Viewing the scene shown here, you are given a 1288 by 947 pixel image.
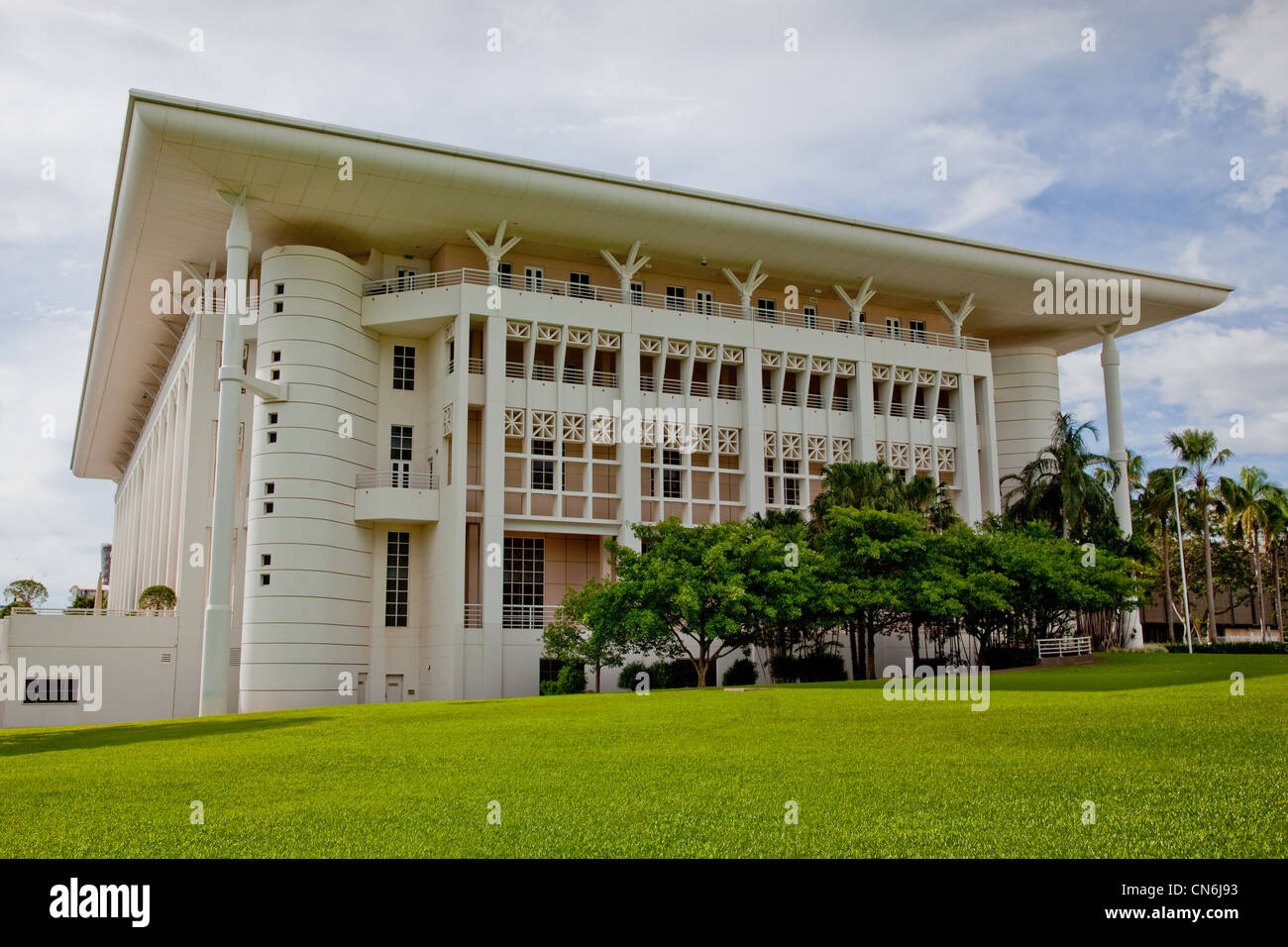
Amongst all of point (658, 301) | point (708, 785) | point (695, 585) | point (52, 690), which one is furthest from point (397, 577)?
point (708, 785)

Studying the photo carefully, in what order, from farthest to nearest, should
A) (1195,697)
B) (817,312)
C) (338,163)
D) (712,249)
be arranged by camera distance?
1. (817,312)
2. (712,249)
3. (338,163)
4. (1195,697)

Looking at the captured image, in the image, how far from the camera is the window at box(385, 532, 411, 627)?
140 ft

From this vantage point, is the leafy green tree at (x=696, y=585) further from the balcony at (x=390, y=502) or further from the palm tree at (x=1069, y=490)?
the palm tree at (x=1069, y=490)

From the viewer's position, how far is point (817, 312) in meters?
51.7

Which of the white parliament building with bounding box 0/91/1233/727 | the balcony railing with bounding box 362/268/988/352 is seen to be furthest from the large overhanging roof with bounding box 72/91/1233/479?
the balcony railing with bounding box 362/268/988/352

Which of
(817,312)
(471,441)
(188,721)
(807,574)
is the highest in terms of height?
(817,312)

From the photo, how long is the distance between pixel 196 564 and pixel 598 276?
2042 cm

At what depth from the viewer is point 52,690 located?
38.3m

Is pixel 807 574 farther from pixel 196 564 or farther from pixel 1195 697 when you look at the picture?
pixel 196 564

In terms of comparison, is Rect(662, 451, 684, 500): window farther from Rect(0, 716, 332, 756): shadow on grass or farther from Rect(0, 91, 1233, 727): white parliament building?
→ Rect(0, 716, 332, 756): shadow on grass

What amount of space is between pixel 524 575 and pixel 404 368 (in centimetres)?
997

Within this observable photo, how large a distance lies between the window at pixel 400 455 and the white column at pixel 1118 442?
104 ft

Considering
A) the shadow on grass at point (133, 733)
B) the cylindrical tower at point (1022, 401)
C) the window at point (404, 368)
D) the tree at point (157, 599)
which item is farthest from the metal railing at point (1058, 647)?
the tree at point (157, 599)
